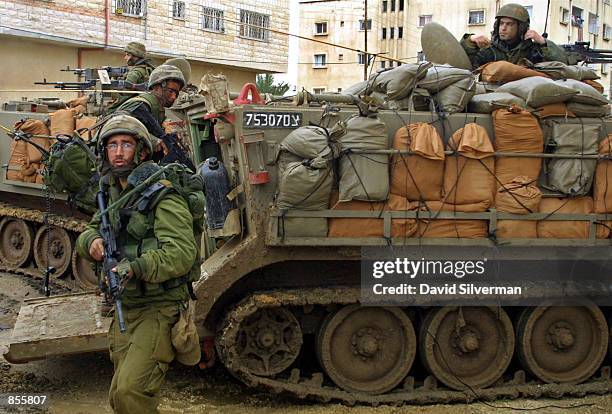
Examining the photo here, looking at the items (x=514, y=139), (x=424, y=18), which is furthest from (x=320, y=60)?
(x=514, y=139)

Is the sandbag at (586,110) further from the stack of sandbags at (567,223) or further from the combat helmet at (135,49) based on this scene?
the combat helmet at (135,49)

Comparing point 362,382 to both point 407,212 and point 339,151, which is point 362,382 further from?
point 339,151

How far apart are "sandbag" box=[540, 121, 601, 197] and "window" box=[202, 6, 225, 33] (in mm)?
20231

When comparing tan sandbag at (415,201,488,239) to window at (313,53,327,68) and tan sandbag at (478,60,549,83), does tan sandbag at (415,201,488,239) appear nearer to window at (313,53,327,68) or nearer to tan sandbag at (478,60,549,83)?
tan sandbag at (478,60,549,83)

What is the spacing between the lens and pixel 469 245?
19.9ft

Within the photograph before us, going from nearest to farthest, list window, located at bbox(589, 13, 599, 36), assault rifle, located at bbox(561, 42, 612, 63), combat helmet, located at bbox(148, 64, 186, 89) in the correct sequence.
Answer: combat helmet, located at bbox(148, 64, 186, 89) < assault rifle, located at bbox(561, 42, 612, 63) < window, located at bbox(589, 13, 599, 36)

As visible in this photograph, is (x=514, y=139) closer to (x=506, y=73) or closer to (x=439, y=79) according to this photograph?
(x=439, y=79)

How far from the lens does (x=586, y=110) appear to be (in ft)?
20.7

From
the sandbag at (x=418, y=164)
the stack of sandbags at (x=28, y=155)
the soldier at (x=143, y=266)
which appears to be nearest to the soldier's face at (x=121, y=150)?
the soldier at (x=143, y=266)

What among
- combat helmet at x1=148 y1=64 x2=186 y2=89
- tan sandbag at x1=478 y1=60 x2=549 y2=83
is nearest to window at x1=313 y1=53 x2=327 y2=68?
combat helmet at x1=148 y1=64 x2=186 y2=89

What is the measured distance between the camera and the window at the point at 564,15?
37.2 meters

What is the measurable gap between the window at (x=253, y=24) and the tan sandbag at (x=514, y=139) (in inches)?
813

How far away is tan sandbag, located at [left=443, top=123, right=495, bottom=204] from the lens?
6.04 meters

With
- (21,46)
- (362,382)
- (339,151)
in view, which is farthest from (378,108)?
(21,46)
